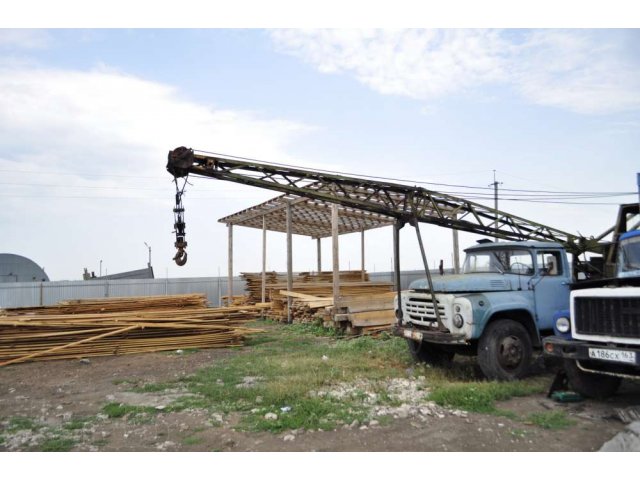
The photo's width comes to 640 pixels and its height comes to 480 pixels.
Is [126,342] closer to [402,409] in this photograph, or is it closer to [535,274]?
[402,409]

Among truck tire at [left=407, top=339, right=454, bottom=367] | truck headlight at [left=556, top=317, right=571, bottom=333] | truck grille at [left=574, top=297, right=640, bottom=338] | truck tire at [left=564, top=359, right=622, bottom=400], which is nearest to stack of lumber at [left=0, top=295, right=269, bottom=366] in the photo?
truck tire at [left=407, top=339, right=454, bottom=367]

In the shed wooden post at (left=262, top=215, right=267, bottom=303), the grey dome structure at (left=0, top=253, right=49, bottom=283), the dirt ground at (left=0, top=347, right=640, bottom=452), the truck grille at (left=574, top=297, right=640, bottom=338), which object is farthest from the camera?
the grey dome structure at (left=0, top=253, right=49, bottom=283)

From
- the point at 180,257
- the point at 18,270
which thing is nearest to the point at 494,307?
the point at 180,257

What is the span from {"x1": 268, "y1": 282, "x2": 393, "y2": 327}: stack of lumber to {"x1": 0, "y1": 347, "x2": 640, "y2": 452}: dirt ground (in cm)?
808

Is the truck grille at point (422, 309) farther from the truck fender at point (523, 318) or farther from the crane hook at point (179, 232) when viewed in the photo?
the crane hook at point (179, 232)

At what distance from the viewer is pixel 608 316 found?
19.6 ft

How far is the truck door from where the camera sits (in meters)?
8.24

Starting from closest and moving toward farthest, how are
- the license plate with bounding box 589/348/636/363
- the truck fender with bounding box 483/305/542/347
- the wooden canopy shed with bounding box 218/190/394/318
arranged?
1. the license plate with bounding box 589/348/636/363
2. the truck fender with bounding box 483/305/542/347
3. the wooden canopy shed with bounding box 218/190/394/318

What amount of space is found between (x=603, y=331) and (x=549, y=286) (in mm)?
2458

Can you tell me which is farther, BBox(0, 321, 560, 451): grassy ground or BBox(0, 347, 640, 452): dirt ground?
BBox(0, 321, 560, 451): grassy ground

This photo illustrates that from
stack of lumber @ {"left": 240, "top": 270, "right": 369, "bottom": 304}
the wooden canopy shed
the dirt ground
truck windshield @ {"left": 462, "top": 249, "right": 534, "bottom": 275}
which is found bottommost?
the dirt ground

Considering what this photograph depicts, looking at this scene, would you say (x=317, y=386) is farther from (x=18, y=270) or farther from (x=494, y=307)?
(x=18, y=270)

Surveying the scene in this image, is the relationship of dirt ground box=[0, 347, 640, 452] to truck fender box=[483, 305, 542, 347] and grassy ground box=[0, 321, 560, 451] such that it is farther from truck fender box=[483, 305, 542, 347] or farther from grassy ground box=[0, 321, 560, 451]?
truck fender box=[483, 305, 542, 347]

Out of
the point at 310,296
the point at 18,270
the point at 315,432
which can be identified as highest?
the point at 18,270
